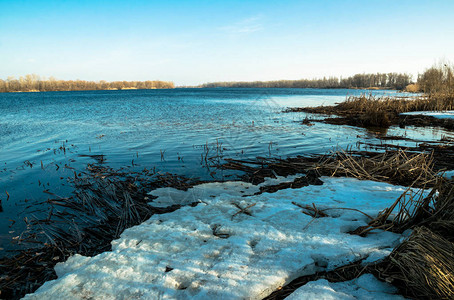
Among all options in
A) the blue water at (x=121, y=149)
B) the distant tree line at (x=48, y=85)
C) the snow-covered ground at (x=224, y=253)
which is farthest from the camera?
the distant tree line at (x=48, y=85)

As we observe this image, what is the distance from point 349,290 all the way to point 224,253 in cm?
142

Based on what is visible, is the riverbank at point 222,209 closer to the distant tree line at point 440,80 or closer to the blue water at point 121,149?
the blue water at point 121,149

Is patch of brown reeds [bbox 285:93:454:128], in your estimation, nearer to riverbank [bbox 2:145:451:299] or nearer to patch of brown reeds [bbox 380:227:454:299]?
riverbank [bbox 2:145:451:299]

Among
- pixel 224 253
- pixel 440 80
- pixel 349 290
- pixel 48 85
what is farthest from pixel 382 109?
pixel 48 85

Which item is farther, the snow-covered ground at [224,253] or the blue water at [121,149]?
the blue water at [121,149]

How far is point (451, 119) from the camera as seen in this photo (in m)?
15.9

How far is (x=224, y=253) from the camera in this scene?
119 inches

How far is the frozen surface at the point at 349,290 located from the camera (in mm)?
2219

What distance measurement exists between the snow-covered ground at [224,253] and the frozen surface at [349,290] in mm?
47

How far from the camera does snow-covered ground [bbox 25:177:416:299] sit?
8.06 feet

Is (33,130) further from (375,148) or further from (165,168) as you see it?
(375,148)

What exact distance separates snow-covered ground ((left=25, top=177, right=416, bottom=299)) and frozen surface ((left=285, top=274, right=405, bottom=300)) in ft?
0.15

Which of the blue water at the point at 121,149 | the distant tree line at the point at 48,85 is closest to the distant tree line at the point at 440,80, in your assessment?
the blue water at the point at 121,149

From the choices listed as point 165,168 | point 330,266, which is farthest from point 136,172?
point 330,266
